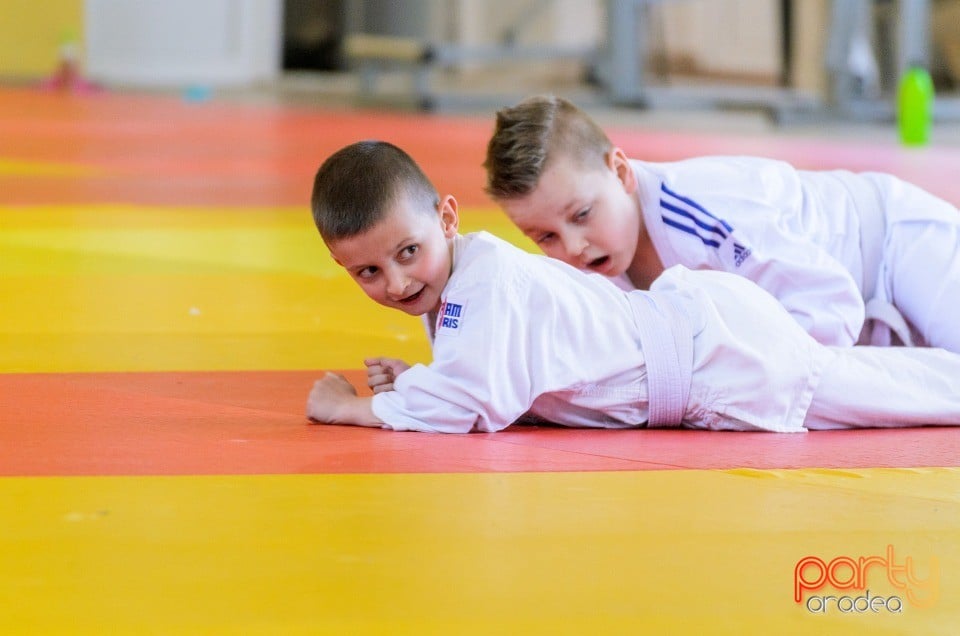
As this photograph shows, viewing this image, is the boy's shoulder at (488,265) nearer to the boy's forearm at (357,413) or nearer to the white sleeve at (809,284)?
the boy's forearm at (357,413)

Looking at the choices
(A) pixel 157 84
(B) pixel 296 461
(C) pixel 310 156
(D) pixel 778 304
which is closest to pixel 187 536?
(B) pixel 296 461

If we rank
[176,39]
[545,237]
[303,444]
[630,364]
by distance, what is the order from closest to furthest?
1. [303,444]
2. [630,364]
3. [545,237]
4. [176,39]

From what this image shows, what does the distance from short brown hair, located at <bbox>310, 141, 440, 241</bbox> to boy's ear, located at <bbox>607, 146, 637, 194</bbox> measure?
620 mm

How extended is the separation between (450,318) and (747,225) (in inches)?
29.7

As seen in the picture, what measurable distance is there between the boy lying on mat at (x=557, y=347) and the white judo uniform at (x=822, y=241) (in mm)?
210

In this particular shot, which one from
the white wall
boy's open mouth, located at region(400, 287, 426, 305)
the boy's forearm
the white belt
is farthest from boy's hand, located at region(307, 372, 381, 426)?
the white wall

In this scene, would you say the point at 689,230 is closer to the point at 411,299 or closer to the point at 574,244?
the point at 574,244

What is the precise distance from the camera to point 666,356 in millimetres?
2186

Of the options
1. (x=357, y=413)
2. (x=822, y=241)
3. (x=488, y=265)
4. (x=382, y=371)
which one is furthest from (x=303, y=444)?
(x=822, y=241)

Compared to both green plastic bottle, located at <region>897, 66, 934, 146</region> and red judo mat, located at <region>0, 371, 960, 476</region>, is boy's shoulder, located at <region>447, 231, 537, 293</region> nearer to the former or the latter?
red judo mat, located at <region>0, 371, 960, 476</region>

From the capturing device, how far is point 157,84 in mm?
14547

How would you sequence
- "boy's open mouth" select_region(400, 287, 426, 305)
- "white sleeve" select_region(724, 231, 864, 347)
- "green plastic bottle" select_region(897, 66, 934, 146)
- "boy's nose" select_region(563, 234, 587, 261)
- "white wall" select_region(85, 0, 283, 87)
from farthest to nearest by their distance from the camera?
1. "white wall" select_region(85, 0, 283, 87)
2. "green plastic bottle" select_region(897, 66, 934, 146)
3. "boy's nose" select_region(563, 234, 587, 261)
4. "white sleeve" select_region(724, 231, 864, 347)
5. "boy's open mouth" select_region(400, 287, 426, 305)

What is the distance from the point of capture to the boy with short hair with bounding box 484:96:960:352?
2.52 metres

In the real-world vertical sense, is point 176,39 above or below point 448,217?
above
